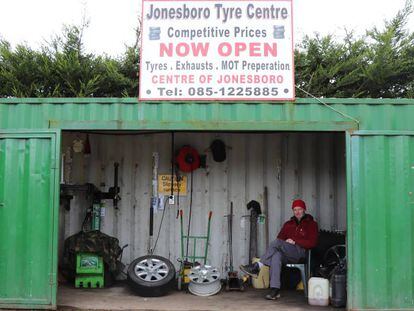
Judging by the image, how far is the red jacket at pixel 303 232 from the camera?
6926 mm

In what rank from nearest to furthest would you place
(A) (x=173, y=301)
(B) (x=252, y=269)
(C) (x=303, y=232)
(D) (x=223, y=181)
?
(A) (x=173, y=301) < (C) (x=303, y=232) < (B) (x=252, y=269) < (D) (x=223, y=181)

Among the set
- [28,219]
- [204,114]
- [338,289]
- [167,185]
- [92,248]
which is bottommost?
[338,289]

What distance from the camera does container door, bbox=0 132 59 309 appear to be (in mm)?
5934

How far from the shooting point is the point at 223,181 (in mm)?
8148

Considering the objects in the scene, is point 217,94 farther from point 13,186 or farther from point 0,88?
point 0,88

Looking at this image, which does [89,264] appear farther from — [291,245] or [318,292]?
[318,292]

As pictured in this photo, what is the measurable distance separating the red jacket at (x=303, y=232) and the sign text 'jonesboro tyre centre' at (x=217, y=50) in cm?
204

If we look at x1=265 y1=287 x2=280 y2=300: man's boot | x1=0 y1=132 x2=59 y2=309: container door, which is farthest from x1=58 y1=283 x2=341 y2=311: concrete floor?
x1=0 y1=132 x2=59 y2=309: container door

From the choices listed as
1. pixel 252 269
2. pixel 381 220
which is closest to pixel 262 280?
pixel 252 269

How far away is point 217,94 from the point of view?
20.1ft

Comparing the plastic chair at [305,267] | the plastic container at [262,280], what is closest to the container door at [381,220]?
the plastic chair at [305,267]

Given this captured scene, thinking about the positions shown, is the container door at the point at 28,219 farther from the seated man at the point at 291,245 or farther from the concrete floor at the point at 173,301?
the seated man at the point at 291,245

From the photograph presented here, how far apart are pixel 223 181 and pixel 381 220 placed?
2915 mm

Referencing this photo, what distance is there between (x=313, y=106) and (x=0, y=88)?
24.3 feet
